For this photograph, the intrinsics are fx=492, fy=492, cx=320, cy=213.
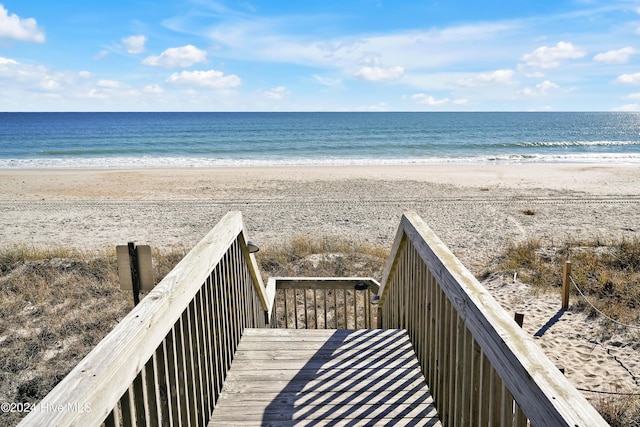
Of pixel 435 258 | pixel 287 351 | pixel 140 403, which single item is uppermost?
pixel 435 258

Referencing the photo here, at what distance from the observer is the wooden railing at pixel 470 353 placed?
1409 millimetres

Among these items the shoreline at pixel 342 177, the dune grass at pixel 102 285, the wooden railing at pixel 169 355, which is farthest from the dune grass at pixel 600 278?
the shoreline at pixel 342 177

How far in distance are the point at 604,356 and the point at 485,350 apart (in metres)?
5.29

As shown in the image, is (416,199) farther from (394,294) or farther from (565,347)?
(394,294)

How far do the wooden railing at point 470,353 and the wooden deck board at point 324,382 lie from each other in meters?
0.16

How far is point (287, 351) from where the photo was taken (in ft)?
12.6

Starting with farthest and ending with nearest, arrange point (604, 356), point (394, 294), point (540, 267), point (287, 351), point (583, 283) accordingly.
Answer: point (540, 267) < point (583, 283) < point (604, 356) < point (394, 294) < point (287, 351)

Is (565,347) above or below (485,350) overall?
below

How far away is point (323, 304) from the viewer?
7.91 metres

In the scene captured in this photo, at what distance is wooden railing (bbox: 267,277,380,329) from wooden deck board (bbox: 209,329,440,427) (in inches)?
58.6

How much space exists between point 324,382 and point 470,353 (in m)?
1.37

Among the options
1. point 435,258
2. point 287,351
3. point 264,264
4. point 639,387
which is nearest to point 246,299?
point 287,351

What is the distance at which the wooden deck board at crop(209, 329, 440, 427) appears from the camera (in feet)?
9.61

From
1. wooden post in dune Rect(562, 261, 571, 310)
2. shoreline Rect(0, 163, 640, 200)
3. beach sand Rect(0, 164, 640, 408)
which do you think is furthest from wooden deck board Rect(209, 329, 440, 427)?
shoreline Rect(0, 163, 640, 200)
